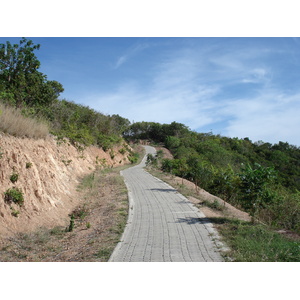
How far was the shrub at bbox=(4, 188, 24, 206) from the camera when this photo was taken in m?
7.73

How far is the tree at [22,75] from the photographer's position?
1514 cm

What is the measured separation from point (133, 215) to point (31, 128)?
643cm

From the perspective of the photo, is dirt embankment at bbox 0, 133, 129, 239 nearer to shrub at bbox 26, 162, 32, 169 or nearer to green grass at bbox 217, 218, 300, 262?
shrub at bbox 26, 162, 32, 169

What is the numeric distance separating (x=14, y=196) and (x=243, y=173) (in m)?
7.20

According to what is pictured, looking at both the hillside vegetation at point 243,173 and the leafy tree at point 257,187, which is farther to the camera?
the hillside vegetation at point 243,173

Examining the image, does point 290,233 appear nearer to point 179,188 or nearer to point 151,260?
point 151,260

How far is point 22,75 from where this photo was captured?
15406 mm

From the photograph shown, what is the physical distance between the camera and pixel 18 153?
9367 mm

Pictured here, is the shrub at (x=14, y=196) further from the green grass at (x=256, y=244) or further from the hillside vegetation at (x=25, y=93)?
the green grass at (x=256, y=244)

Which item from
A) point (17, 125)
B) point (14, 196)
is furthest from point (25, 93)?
point (14, 196)

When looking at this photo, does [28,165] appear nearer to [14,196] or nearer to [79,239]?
[14,196]

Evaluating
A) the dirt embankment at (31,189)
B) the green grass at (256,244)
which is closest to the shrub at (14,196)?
the dirt embankment at (31,189)

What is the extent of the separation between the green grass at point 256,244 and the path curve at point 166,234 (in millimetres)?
382

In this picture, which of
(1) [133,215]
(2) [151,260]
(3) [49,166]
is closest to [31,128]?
(3) [49,166]
